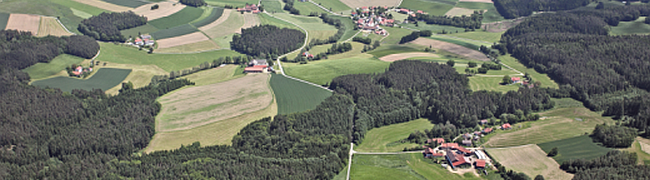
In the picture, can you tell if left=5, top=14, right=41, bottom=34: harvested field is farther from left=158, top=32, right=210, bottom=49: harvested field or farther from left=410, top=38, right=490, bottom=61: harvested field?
left=410, top=38, right=490, bottom=61: harvested field

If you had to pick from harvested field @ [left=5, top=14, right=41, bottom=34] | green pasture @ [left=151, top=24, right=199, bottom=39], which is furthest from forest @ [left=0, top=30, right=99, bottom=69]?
green pasture @ [left=151, top=24, right=199, bottom=39]

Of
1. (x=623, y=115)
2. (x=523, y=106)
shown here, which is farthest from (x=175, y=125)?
(x=623, y=115)

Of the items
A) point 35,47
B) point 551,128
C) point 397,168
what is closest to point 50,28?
point 35,47

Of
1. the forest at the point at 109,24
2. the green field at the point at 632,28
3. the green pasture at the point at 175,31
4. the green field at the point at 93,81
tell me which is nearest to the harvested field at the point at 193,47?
the green pasture at the point at 175,31

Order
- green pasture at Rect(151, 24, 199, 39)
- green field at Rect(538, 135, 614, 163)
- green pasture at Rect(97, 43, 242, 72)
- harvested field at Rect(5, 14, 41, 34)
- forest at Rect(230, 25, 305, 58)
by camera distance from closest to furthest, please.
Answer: green field at Rect(538, 135, 614, 163), green pasture at Rect(97, 43, 242, 72), harvested field at Rect(5, 14, 41, 34), forest at Rect(230, 25, 305, 58), green pasture at Rect(151, 24, 199, 39)

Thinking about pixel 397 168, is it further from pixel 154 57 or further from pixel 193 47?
pixel 193 47

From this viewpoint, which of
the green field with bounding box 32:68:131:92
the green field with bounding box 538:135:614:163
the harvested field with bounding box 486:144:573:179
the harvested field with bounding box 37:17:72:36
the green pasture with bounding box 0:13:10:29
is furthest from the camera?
the harvested field with bounding box 37:17:72:36

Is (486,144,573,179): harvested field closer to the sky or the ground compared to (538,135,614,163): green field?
closer to the ground
